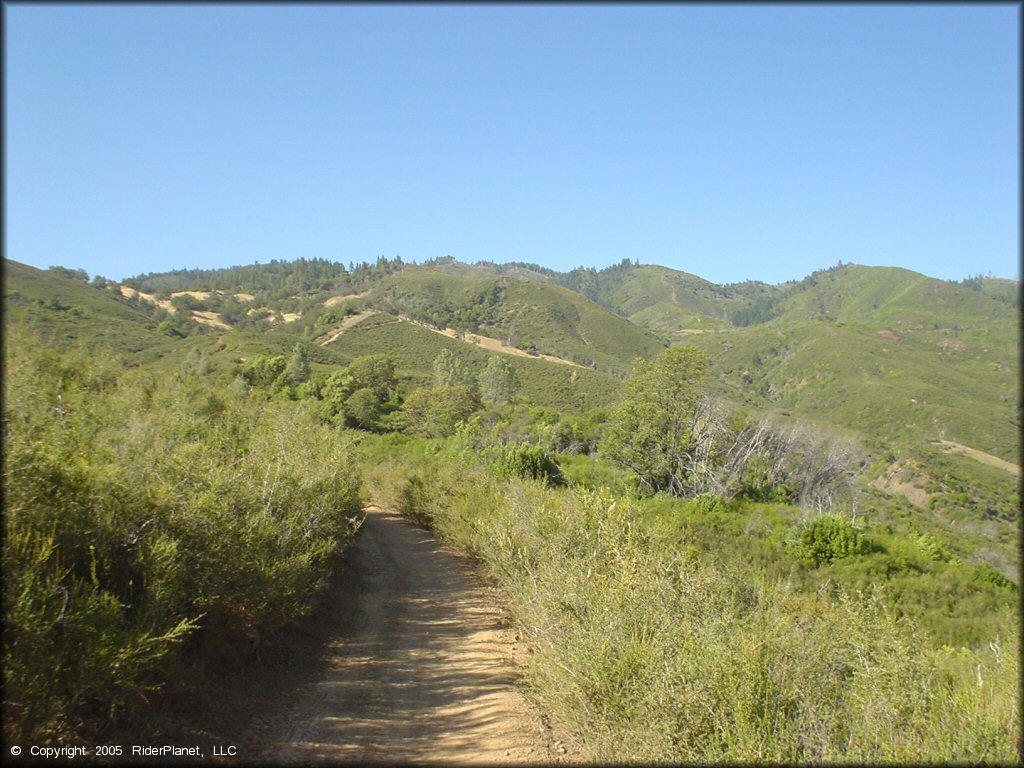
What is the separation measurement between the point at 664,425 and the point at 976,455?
188ft

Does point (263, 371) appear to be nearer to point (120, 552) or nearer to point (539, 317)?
point (120, 552)

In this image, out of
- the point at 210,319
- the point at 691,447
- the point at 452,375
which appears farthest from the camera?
the point at 210,319

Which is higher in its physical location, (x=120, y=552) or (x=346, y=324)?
(x=346, y=324)

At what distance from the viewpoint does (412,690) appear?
800 cm

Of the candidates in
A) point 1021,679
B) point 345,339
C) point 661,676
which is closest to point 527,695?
point 661,676

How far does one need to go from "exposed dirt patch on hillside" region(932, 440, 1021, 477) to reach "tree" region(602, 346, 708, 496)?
166 ft

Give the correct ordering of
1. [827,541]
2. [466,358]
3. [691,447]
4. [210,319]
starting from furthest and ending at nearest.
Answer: [210,319]
[466,358]
[691,447]
[827,541]

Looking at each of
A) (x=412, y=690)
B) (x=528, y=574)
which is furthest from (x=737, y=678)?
(x=528, y=574)

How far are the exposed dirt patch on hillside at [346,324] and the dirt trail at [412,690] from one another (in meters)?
80.1

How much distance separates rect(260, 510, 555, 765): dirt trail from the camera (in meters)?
6.17

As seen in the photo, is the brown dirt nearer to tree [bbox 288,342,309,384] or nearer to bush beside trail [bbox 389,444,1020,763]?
bush beside trail [bbox 389,444,1020,763]

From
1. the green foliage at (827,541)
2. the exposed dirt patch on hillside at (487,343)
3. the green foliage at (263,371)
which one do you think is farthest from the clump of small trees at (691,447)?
the exposed dirt patch on hillside at (487,343)

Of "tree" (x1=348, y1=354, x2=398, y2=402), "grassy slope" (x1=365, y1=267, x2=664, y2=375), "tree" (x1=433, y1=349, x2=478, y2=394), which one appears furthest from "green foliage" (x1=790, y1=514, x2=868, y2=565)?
"grassy slope" (x1=365, y1=267, x2=664, y2=375)

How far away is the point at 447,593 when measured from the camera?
14.1m
